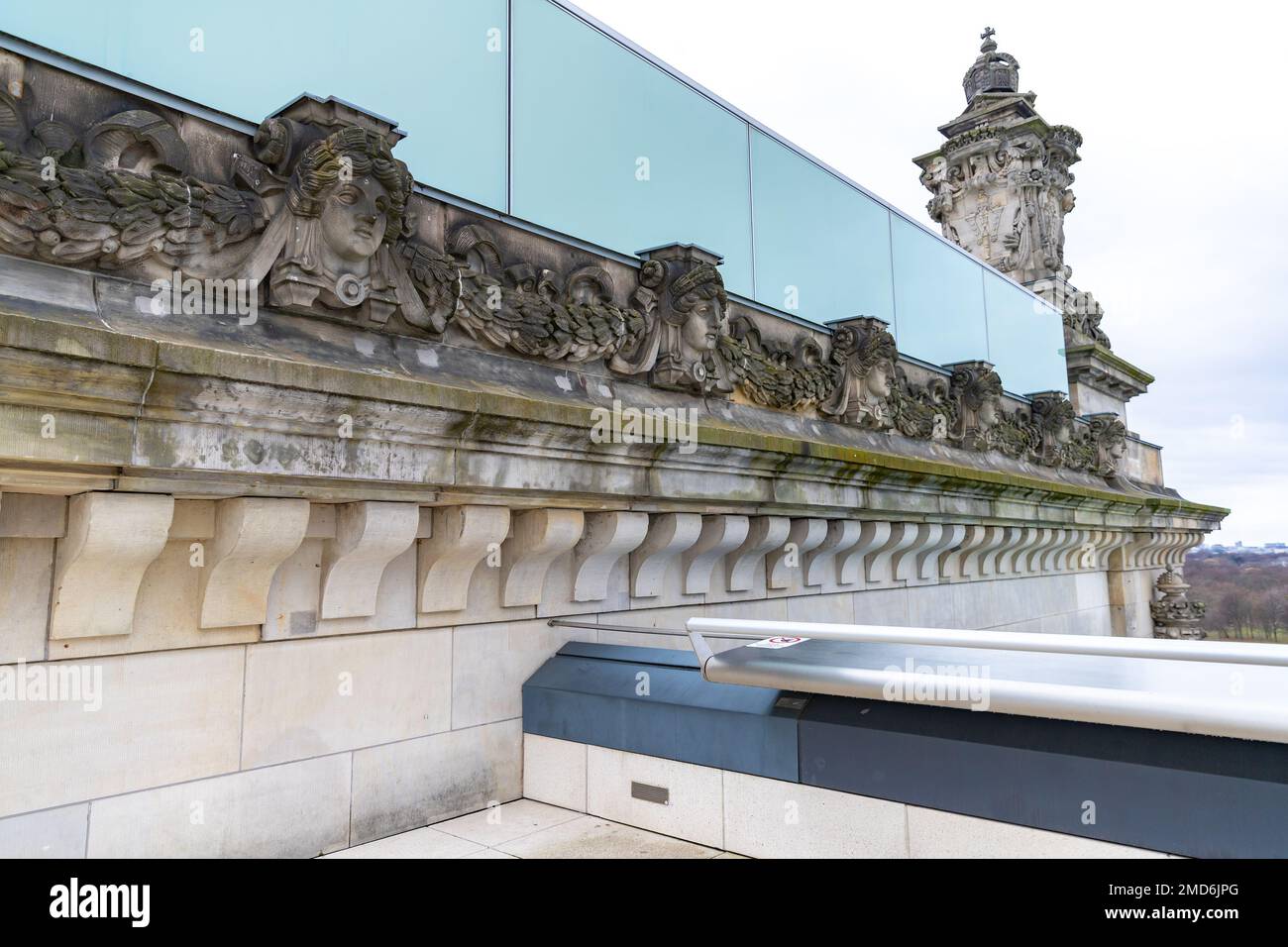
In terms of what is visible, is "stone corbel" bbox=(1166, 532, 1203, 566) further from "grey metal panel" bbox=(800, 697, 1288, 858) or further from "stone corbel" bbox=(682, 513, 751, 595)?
"grey metal panel" bbox=(800, 697, 1288, 858)

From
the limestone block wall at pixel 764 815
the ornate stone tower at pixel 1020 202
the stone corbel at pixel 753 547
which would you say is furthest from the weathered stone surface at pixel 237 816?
the ornate stone tower at pixel 1020 202

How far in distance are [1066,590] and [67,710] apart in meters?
13.8

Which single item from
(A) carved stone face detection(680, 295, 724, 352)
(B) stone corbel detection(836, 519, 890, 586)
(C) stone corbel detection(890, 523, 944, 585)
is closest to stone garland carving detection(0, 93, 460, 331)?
(A) carved stone face detection(680, 295, 724, 352)

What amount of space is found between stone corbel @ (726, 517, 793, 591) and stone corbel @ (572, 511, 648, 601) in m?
1.28

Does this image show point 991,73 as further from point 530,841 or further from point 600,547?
point 530,841

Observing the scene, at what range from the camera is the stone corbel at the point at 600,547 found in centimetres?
544

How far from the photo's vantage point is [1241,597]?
67.4 ft

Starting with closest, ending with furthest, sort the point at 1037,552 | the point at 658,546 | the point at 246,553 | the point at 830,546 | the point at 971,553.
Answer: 1. the point at 246,553
2. the point at 658,546
3. the point at 830,546
4. the point at 971,553
5. the point at 1037,552

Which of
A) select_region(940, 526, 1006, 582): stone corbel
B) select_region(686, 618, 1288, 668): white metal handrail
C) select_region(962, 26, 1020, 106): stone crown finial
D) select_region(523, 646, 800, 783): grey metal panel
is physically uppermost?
select_region(962, 26, 1020, 106): stone crown finial

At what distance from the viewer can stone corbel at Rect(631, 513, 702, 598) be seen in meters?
5.84

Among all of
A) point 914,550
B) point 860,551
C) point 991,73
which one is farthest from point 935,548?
point 991,73

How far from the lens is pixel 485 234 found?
514 cm

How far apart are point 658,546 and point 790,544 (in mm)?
1622
